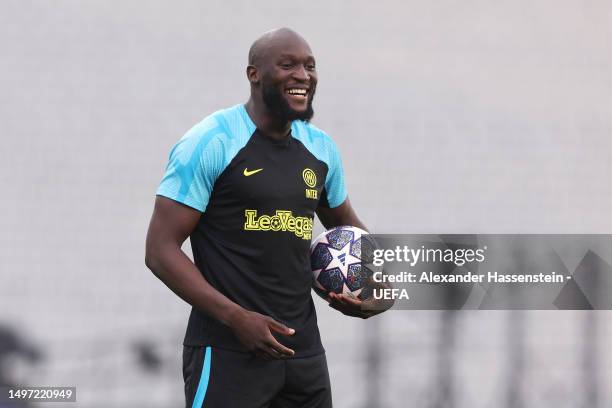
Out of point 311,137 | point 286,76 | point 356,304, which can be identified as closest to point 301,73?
Answer: point 286,76

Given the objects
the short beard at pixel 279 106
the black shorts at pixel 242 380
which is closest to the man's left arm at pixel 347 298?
the black shorts at pixel 242 380

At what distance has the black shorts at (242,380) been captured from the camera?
2881mm

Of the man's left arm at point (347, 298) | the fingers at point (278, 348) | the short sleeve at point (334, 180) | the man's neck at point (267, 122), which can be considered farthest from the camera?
the short sleeve at point (334, 180)

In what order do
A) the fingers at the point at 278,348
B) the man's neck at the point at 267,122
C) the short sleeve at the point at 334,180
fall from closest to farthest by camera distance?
the fingers at the point at 278,348, the man's neck at the point at 267,122, the short sleeve at the point at 334,180

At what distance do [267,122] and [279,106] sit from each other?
0.07m

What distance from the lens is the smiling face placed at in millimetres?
2938

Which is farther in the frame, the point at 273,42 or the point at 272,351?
the point at 273,42

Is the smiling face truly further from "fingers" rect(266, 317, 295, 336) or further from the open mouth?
"fingers" rect(266, 317, 295, 336)

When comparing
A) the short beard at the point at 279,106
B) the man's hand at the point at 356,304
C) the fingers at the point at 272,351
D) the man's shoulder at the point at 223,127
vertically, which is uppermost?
the short beard at the point at 279,106

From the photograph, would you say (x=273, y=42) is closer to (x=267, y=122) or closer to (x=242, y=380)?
(x=267, y=122)

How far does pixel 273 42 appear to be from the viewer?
296 centimetres

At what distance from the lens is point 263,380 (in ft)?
9.47

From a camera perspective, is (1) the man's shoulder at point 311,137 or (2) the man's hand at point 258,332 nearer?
(2) the man's hand at point 258,332

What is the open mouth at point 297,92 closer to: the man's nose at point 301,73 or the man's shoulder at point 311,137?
the man's nose at point 301,73
